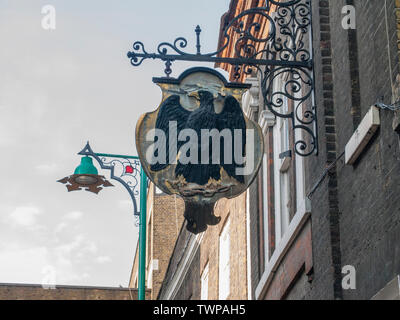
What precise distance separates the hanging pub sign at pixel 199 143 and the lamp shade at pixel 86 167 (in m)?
7.43

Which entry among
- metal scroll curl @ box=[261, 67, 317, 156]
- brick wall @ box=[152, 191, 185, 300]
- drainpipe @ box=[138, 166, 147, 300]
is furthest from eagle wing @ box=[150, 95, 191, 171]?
brick wall @ box=[152, 191, 185, 300]

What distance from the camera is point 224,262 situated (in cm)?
1948

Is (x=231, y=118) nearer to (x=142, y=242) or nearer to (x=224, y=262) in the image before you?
(x=142, y=242)

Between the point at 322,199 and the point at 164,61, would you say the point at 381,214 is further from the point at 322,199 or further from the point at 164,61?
the point at 164,61

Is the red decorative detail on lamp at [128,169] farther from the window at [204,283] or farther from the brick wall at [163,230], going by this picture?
the brick wall at [163,230]

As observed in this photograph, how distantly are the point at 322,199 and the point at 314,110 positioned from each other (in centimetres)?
104

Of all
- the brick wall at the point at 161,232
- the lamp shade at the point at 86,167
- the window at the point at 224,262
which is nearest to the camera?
the lamp shade at the point at 86,167

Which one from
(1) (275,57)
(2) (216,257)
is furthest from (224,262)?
(1) (275,57)

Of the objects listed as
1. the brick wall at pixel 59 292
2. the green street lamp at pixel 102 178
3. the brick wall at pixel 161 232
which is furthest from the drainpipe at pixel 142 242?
the brick wall at pixel 59 292

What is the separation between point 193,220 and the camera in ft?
28.5

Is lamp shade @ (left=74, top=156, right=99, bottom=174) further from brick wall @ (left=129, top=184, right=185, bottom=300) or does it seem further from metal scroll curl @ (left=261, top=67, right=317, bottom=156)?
brick wall @ (left=129, top=184, right=185, bottom=300)

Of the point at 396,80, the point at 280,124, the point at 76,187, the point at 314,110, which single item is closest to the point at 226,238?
the point at 76,187

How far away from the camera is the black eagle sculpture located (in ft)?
28.6

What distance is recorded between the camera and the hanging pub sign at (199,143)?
883 cm
